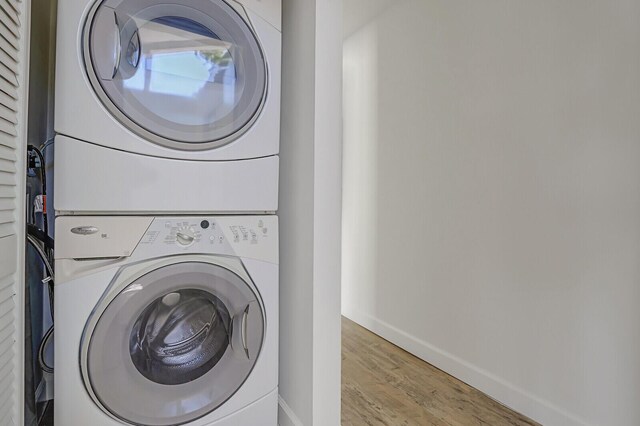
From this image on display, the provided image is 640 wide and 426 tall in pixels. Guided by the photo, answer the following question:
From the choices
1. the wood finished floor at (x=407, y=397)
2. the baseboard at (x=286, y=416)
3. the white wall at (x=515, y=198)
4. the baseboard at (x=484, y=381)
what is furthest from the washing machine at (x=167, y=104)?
the baseboard at (x=484, y=381)

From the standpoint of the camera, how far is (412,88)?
→ 249cm

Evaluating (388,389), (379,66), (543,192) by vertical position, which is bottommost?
(388,389)

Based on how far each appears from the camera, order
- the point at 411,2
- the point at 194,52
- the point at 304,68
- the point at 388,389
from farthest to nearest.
A: the point at 411,2 < the point at 388,389 < the point at 304,68 < the point at 194,52

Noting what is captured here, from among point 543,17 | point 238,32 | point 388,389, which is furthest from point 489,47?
point 388,389

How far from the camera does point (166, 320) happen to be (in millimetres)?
1218

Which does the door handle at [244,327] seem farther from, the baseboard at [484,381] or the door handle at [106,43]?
the baseboard at [484,381]

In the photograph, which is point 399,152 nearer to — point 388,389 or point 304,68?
point 304,68

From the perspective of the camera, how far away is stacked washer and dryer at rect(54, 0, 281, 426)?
1.08m

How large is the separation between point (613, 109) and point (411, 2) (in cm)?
157

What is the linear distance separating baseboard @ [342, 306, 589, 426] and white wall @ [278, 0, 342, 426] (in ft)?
3.26

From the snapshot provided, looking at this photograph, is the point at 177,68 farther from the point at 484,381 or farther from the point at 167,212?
the point at 484,381

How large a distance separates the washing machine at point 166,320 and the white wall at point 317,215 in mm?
110

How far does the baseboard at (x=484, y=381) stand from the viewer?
1.60 meters

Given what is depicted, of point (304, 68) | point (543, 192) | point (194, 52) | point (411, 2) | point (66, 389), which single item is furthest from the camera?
point (411, 2)
